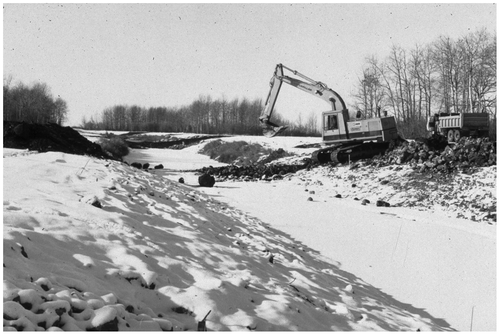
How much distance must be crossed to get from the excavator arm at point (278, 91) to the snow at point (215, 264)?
1019 centimetres

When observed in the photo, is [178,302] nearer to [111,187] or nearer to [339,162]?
[111,187]

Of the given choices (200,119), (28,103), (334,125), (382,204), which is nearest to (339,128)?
(334,125)

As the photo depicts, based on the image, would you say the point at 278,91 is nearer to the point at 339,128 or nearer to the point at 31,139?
the point at 339,128

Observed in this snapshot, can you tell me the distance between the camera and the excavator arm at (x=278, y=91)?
2016 cm

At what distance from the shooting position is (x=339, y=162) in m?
19.0

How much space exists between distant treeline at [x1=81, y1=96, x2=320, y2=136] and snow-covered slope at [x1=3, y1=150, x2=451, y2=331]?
156 ft

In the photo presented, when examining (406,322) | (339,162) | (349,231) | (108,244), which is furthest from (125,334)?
(339,162)

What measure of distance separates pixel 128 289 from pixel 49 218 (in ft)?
5.70

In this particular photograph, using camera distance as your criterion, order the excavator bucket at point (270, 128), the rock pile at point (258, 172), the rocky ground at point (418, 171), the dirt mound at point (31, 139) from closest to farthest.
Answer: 1. the rocky ground at point (418, 171)
2. the dirt mound at point (31, 139)
3. the rock pile at point (258, 172)
4. the excavator bucket at point (270, 128)

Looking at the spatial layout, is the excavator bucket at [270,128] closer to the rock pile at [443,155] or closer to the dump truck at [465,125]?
the rock pile at [443,155]

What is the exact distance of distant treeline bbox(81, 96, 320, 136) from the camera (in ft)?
207

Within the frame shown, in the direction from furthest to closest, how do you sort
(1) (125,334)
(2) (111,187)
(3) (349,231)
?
(3) (349,231)
(2) (111,187)
(1) (125,334)

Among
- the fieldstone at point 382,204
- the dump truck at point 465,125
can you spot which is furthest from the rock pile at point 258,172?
the fieldstone at point 382,204

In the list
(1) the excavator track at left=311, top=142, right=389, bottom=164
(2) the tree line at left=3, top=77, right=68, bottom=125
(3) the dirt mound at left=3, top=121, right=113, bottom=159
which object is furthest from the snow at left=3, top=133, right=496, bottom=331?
(2) the tree line at left=3, top=77, right=68, bottom=125
